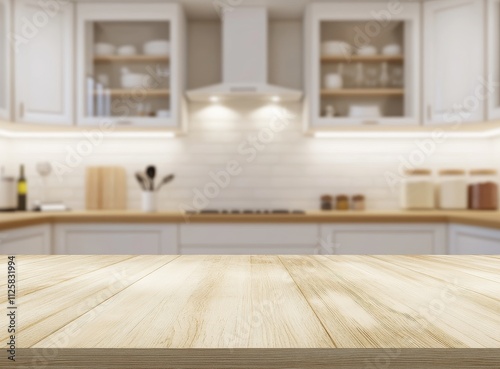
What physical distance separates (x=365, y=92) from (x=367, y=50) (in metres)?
0.29

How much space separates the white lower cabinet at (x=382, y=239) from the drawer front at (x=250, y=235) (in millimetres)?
101

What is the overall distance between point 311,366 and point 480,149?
10.8ft

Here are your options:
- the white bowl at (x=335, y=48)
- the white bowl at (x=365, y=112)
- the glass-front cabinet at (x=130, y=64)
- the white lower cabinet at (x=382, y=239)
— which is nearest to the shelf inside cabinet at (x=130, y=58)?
the glass-front cabinet at (x=130, y=64)

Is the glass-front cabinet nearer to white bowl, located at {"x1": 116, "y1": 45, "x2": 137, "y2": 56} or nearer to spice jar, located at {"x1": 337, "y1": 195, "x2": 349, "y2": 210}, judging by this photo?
white bowl, located at {"x1": 116, "y1": 45, "x2": 137, "y2": 56}

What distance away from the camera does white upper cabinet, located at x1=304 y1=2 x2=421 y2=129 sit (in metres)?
2.99

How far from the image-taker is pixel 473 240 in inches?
94.5

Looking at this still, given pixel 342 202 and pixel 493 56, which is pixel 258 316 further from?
pixel 493 56

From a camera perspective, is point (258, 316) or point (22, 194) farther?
point (22, 194)

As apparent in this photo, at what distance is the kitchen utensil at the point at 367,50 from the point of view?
3090 millimetres

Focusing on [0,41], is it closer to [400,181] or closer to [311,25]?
[311,25]

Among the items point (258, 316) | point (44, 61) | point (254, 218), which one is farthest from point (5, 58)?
point (258, 316)

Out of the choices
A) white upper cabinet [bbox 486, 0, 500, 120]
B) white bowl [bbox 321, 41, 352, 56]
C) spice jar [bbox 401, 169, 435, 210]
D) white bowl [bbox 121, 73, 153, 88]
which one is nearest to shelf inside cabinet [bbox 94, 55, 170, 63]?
white bowl [bbox 121, 73, 153, 88]

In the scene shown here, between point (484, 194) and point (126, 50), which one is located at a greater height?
point (126, 50)

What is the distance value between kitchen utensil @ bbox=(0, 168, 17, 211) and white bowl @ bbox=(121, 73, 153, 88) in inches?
37.9
